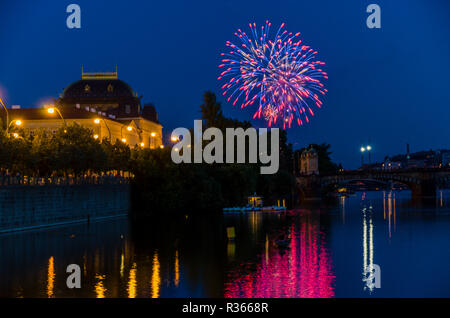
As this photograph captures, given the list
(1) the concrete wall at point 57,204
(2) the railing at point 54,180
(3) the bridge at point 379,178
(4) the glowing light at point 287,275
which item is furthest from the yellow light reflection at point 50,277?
(3) the bridge at point 379,178

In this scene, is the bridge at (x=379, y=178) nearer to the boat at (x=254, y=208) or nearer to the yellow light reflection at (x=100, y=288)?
the boat at (x=254, y=208)

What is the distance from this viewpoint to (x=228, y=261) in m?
46.7

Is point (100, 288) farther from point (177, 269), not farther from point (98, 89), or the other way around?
point (98, 89)

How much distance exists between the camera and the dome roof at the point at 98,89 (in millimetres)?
165750

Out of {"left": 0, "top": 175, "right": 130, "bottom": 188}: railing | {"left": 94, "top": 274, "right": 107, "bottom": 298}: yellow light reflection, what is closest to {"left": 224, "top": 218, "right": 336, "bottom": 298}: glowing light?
{"left": 94, "top": 274, "right": 107, "bottom": 298}: yellow light reflection

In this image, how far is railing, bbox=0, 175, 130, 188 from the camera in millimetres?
63500

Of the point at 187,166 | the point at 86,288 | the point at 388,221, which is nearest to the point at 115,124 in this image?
the point at 187,166

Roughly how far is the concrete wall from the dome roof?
76.6 metres

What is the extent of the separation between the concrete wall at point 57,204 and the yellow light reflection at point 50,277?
17.1 meters

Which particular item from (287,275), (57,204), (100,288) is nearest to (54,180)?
(57,204)

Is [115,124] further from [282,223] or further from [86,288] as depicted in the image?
[86,288]

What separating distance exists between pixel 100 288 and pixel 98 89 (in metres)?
136
